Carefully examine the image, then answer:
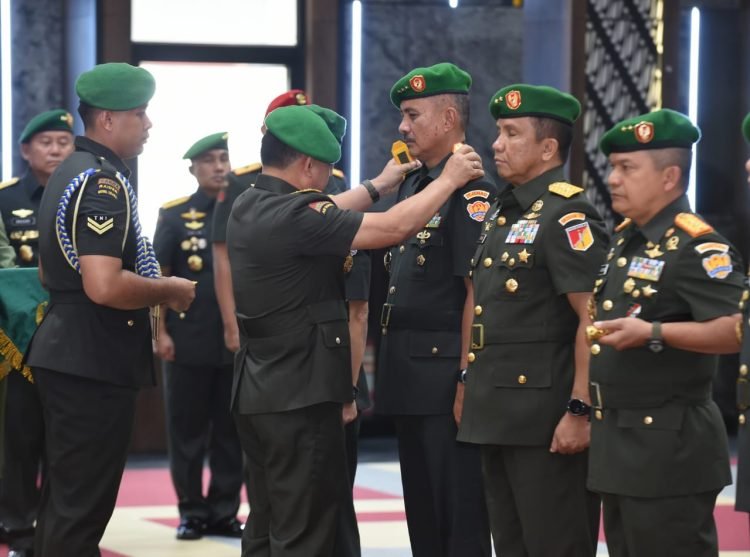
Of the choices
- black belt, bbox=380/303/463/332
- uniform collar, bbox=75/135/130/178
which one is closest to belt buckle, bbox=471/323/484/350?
black belt, bbox=380/303/463/332

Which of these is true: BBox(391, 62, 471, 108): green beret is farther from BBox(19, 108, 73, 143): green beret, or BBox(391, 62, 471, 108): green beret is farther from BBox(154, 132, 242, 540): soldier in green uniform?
BBox(19, 108, 73, 143): green beret

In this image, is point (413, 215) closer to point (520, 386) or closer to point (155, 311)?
point (520, 386)

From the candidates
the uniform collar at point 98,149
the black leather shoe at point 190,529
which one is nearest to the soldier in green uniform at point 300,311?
the uniform collar at point 98,149

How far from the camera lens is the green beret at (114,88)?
408cm

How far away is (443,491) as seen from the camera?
408 cm

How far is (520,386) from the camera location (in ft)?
11.9

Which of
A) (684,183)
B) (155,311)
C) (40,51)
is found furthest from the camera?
(40,51)

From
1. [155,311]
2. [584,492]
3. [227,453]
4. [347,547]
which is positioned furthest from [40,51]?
[584,492]

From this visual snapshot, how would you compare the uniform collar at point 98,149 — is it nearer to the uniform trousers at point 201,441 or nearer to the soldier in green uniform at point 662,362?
the soldier in green uniform at point 662,362

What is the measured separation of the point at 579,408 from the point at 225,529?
2.64m

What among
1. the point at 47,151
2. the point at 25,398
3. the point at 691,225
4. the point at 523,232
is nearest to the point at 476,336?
the point at 523,232

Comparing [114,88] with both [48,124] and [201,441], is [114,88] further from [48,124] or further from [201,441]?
[201,441]

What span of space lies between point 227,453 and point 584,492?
2.54m

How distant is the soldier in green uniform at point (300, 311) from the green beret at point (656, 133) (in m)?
0.55
